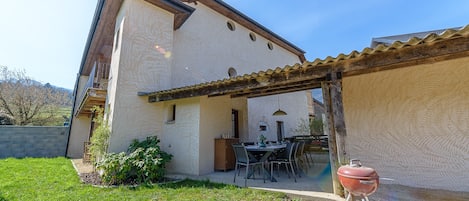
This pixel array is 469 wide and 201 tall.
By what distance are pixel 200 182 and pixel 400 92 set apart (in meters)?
5.14

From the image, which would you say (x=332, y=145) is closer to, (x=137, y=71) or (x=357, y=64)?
(x=357, y=64)

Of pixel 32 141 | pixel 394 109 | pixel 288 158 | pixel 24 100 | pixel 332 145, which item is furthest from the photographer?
pixel 24 100

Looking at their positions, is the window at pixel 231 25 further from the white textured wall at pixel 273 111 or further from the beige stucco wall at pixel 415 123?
the beige stucco wall at pixel 415 123

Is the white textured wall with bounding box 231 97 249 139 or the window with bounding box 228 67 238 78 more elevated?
the window with bounding box 228 67 238 78

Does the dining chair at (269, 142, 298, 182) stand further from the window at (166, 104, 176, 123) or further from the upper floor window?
the upper floor window

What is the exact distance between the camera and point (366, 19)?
10367 mm

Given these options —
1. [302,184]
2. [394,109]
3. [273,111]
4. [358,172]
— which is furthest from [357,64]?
[273,111]

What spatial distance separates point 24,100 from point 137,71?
14.5 m

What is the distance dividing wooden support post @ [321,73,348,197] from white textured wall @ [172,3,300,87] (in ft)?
18.3

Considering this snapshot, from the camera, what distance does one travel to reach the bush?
5.04 meters

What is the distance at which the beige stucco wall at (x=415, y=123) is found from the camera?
421 cm

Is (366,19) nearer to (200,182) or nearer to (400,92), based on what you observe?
(400,92)

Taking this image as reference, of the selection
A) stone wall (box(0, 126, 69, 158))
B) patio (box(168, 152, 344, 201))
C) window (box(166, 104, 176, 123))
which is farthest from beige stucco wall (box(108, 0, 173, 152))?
stone wall (box(0, 126, 69, 158))

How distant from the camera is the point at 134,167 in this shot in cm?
525
